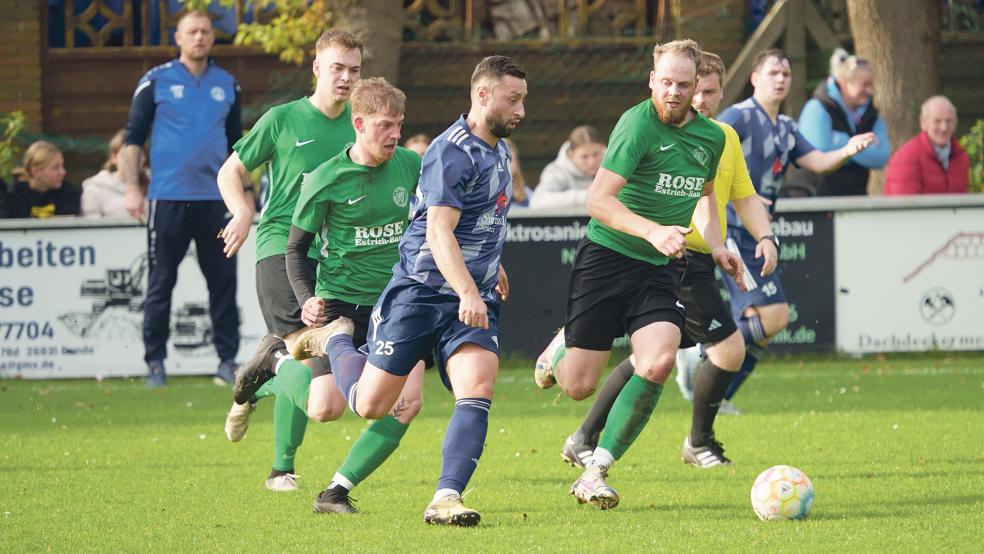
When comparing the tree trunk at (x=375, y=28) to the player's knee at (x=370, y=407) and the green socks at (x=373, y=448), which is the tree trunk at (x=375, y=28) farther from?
the player's knee at (x=370, y=407)

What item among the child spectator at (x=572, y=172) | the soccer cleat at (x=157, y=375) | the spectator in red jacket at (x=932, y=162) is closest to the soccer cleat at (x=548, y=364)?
the soccer cleat at (x=157, y=375)

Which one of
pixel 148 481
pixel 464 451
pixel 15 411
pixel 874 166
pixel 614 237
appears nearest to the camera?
pixel 464 451

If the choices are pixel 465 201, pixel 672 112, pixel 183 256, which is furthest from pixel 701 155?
pixel 183 256

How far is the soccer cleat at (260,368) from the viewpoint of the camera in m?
7.52

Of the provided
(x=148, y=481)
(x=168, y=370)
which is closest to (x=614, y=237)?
(x=148, y=481)

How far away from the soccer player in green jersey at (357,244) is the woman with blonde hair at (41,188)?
6742 millimetres

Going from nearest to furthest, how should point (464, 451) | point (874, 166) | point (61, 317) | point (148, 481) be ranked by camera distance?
point (464, 451)
point (148, 481)
point (61, 317)
point (874, 166)

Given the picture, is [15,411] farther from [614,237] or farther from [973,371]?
[973,371]

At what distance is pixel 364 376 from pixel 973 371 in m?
7.24

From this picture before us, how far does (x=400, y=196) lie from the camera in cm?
717

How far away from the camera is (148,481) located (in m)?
7.90

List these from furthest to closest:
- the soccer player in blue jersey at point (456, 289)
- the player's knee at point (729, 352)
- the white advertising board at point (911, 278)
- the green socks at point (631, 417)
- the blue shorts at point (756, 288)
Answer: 1. the white advertising board at point (911, 278)
2. the blue shorts at point (756, 288)
3. the player's knee at point (729, 352)
4. the green socks at point (631, 417)
5. the soccer player in blue jersey at point (456, 289)

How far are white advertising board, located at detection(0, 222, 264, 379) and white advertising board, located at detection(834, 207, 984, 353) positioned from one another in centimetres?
499

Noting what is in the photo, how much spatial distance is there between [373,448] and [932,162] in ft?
27.9
